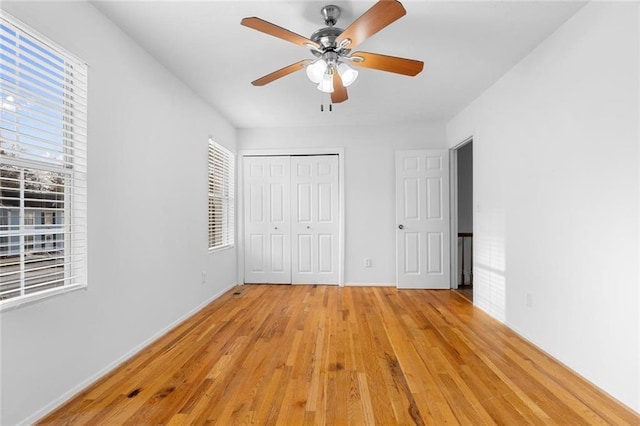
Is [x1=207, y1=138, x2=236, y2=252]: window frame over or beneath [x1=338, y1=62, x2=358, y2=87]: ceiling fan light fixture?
beneath

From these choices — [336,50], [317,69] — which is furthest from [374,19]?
[317,69]

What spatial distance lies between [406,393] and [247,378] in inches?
40.9

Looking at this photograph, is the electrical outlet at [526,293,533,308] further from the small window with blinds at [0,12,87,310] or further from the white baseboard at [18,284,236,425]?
the small window with blinds at [0,12,87,310]

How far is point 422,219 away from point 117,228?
12.6ft

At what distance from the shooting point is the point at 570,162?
2.33 m

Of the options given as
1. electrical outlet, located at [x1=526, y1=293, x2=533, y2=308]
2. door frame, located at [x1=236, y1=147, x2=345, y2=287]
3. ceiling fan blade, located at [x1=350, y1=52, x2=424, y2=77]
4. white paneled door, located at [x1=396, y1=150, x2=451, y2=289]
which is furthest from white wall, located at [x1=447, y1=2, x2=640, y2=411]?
door frame, located at [x1=236, y1=147, x2=345, y2=287]

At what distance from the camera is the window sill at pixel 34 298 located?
1.56 m

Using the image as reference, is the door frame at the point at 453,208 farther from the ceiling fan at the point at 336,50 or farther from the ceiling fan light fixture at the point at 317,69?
the ceiling fan light fixture at the point at 317,69

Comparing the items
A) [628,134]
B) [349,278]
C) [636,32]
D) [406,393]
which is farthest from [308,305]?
[636,32]

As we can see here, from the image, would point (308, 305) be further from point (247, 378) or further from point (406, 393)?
point (406, 393)

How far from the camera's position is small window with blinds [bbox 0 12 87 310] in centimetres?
161

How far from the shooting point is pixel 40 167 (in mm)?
1780

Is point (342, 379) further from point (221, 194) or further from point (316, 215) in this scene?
point (221, 194)

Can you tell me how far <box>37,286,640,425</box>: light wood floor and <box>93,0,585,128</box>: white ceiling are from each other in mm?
2477
